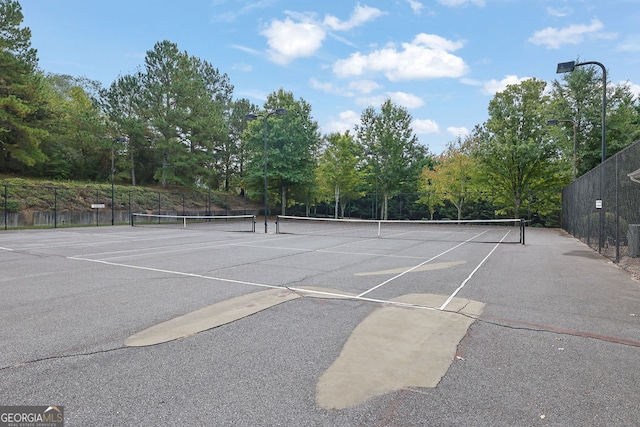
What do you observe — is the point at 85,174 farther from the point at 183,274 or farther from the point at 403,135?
the point at 183,274

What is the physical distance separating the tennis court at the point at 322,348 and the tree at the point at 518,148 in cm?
2464

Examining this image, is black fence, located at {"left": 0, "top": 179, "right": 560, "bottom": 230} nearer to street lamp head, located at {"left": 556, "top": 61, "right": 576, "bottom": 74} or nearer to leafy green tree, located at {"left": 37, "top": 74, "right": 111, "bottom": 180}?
leafy green tree, located at {"left": 37, "top": 74, "right": 111, "bottom": 180}

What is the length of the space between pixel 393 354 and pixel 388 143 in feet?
127

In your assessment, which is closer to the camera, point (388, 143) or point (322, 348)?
point (322, 348)

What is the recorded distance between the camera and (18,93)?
31281 millimetres

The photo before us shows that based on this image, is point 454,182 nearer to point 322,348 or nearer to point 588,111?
point 588,111

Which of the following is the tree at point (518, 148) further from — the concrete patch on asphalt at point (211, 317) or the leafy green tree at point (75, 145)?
the leafy green tree at point (75, 145)

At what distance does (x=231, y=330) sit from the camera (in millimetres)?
4566

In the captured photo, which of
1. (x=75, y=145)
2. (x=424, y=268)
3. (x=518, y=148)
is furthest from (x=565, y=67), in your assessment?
(x=75, y=145)

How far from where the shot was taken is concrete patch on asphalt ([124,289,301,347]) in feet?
14.2

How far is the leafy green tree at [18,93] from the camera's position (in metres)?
30.3

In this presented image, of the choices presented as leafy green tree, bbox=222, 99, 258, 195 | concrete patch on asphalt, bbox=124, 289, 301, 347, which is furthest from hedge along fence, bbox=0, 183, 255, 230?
concrete patch on asphalt, bbox=124, 289, 301, 347

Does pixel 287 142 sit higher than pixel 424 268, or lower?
higher

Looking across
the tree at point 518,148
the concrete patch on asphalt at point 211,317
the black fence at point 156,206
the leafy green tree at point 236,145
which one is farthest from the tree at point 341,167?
the concrete patch on asphalt at point 211,317
